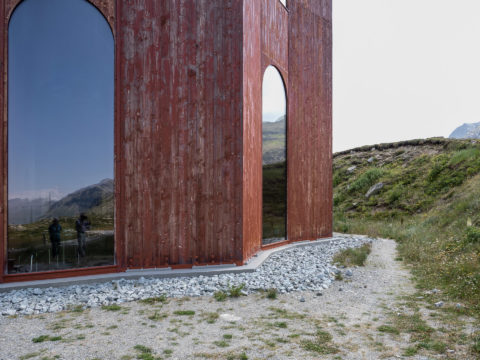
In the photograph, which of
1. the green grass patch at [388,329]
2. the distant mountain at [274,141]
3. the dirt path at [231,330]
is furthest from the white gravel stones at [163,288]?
the distant mountain at [274,141]

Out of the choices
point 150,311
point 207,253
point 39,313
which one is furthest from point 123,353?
point 207,253

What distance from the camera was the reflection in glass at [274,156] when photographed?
28.2 ft

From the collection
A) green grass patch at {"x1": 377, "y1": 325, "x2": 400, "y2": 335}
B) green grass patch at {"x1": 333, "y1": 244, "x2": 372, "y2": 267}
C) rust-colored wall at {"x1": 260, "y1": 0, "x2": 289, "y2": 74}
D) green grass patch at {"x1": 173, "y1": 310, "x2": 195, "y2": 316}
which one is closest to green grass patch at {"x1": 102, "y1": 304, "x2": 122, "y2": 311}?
green grass patch at {"x1": 173, "y1": 310, "x2": 195, "y2": 316}

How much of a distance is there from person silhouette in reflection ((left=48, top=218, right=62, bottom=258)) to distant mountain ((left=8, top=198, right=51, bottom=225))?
0.24 meters

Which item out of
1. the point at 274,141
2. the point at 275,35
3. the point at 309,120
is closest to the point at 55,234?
the point at 274,141

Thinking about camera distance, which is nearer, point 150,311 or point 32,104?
point 150,311

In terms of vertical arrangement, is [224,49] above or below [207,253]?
above

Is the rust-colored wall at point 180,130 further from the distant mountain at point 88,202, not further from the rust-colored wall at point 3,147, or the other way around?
the rust-colored wall at point 3,147

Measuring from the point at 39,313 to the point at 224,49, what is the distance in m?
5.27

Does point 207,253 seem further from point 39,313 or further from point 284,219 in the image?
point 284,219

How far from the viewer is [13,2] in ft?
18.4

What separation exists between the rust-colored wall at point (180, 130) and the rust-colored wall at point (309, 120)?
10.9 feet

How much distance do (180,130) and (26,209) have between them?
283 centimetres

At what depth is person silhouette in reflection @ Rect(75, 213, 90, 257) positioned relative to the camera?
5.84 m
